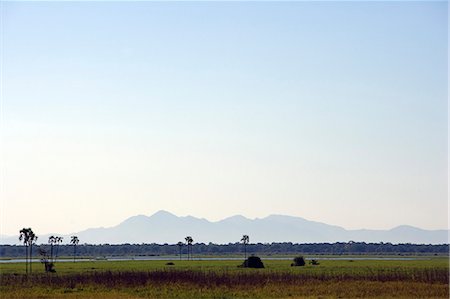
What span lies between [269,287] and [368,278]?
47.0 ft

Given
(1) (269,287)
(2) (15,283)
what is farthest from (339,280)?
(2) (15,283)

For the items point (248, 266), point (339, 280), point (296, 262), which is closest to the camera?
point (339, 280)

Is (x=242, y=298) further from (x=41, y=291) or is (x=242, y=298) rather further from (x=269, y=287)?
(x=41, y=291)

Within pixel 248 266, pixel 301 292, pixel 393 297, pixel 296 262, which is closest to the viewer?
pixel 393 297

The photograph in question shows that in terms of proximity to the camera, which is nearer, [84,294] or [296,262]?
[84,294]

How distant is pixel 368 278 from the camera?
6738 centimetres

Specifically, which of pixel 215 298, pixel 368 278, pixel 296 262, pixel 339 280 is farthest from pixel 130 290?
pixel 296 262

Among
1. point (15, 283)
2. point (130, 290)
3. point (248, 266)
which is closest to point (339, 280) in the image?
point (130, 290)

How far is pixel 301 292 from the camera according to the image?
53312 millimetres

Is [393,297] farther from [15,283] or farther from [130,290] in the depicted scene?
[15,283]

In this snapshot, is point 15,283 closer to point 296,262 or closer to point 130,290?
point 130,290

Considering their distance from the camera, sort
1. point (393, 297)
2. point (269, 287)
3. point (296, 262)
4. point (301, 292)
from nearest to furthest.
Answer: point (393, 297)
point (301, 292)
point (269, 287)
point (296, 262)

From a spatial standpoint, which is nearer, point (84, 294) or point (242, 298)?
point (242, 298)

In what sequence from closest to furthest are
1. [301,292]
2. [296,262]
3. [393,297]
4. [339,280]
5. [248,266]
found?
[393,297], [301,292], [339,280], [248,266], [296,262]
